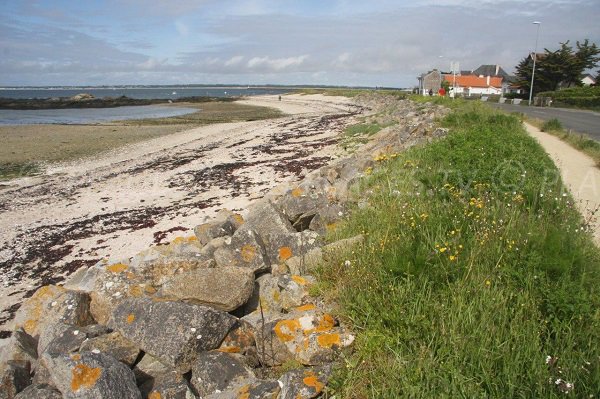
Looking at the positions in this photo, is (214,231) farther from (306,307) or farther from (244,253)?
(306,307)

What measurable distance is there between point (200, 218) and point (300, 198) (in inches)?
157

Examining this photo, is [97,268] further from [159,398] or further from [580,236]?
[580,236]

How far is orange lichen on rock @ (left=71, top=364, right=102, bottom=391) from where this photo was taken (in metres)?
2.75

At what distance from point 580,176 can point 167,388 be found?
1088 cm

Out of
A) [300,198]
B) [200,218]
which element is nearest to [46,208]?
[200,218]

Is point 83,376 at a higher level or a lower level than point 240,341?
higher

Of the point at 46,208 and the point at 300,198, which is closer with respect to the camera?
the point at 300,198

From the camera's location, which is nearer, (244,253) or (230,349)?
(230,349)

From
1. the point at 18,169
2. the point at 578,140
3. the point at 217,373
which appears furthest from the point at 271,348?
the point at 18,169

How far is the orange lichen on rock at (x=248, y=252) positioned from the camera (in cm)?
510

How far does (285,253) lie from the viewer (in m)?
5.47

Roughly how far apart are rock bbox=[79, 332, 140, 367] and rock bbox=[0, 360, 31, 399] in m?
0.55

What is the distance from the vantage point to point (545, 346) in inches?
114

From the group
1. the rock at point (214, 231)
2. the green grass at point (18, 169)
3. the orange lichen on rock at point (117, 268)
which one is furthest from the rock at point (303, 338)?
the green grass at point (18, 169)
